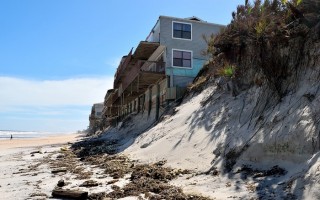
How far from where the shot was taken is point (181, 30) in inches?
1182

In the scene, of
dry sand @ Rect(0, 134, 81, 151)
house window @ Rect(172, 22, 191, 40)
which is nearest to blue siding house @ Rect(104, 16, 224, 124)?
house window @ Rect(172, 22, 191, 40)

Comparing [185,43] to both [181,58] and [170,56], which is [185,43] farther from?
[170,56]

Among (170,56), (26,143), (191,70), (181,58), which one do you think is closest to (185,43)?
(181,58)

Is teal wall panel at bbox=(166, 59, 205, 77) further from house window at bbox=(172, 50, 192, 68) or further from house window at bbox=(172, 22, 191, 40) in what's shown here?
house window at bbox=(172, 22, 191, 40)

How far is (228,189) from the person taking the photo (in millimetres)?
7770

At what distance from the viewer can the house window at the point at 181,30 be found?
29797mm

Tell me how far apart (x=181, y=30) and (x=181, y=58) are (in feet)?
7.98

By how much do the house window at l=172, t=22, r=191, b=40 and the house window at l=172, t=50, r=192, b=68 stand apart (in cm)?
133

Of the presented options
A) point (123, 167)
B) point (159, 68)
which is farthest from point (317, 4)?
point (159, 68)

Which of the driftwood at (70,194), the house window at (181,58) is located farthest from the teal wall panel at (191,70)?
the driftwood at (70,194)

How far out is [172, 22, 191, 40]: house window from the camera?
29797 mm

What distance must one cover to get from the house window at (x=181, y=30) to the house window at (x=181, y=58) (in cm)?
133

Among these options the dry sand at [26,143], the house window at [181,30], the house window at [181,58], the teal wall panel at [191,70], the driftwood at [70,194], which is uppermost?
the house window at [181,30]

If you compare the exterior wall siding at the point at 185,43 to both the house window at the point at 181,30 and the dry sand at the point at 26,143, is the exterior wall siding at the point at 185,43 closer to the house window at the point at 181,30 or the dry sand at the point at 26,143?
the house window at the point at 181,30
